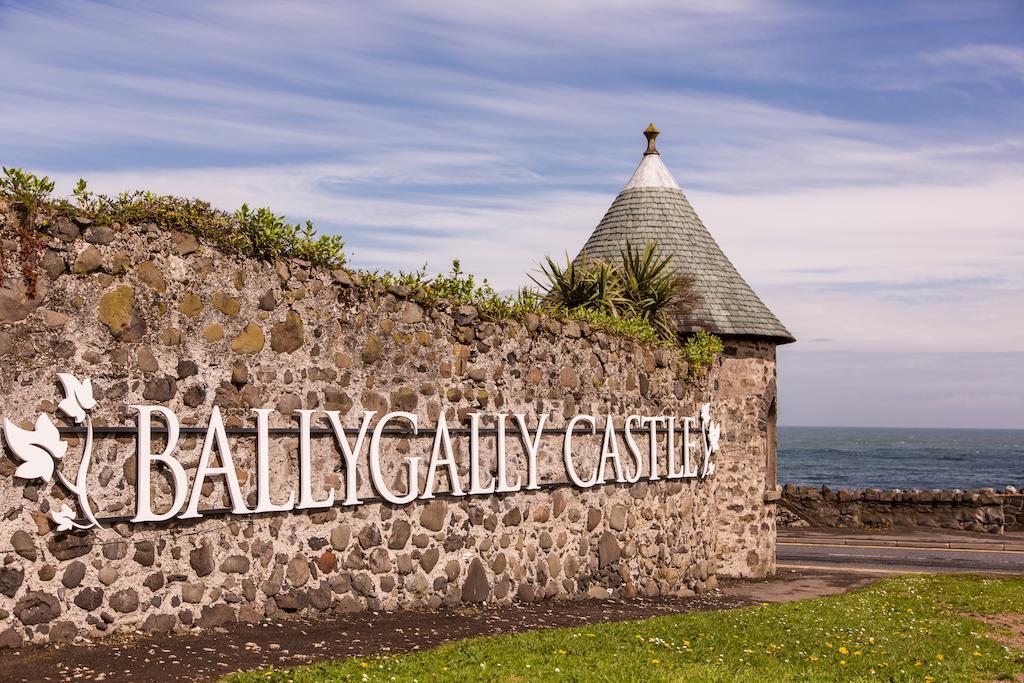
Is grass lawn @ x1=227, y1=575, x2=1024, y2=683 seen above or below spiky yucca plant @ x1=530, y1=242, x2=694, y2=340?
below

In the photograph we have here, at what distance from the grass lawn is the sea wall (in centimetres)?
1433

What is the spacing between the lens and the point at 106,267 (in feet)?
26.9

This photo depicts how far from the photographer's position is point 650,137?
68.7ft

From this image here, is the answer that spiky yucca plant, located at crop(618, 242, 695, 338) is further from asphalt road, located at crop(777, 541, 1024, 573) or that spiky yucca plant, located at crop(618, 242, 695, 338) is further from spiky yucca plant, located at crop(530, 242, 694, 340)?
asphalt road, located at crop(777, 541, 1024, 573)

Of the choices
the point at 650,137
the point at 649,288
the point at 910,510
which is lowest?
the point at 910,510

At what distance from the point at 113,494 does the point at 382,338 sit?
3.14 meters

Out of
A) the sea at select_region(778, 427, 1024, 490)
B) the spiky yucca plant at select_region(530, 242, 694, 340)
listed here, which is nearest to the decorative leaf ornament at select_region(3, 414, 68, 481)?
the spiky yucca plant at select_region(530, 242, 694, 340)

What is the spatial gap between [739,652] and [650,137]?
13.4 meters

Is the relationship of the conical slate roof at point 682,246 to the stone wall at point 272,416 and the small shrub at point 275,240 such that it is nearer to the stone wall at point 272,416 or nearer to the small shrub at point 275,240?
the stone wall at point 272,416

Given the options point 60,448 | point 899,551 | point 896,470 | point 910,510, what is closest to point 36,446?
point 60,448

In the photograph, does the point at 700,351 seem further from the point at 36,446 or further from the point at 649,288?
the point at 36,446

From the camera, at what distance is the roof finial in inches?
821

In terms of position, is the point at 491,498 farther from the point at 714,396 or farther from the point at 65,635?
the point at 714,396

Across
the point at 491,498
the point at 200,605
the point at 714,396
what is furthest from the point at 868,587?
the point at 200,605
